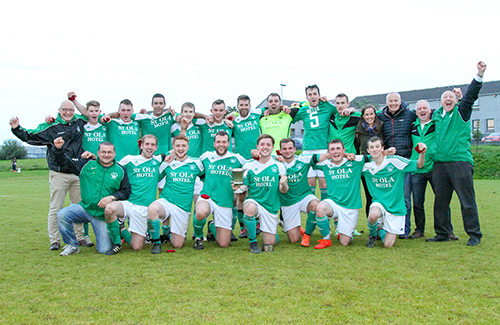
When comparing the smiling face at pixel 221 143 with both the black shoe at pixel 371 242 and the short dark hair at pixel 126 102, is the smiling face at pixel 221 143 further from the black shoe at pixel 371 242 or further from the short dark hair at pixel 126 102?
the black shoe at pixel 371 242

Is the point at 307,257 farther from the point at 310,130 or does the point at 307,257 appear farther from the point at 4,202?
the point at 4,202

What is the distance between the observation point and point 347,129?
22.6 ft

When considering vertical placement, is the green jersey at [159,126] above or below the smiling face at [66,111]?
below

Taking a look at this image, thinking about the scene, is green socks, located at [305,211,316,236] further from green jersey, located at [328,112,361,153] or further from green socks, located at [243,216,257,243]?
green jersey, located at [328,112,361,153]

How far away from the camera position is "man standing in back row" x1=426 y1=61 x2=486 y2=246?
5.60m

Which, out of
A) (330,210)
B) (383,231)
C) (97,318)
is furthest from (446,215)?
(97,318)

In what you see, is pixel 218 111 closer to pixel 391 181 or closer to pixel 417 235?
pixel 391 181

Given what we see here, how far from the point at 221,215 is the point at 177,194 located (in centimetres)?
71

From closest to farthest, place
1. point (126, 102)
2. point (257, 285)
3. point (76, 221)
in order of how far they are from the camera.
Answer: point (257, 285) → point (76, 221) → point (126, 102)

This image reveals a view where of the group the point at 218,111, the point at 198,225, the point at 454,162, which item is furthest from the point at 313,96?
the point at 198,225

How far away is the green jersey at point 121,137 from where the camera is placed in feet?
22.7

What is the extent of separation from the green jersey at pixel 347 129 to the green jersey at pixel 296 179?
1.01 m

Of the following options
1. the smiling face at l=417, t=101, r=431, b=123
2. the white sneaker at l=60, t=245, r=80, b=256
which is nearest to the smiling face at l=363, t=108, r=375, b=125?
the smiling face at l=417, t=101, r=431, b=123

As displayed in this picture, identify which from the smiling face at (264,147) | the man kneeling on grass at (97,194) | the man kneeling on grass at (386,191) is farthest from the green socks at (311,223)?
the man kneeling on grass at (97,194)
